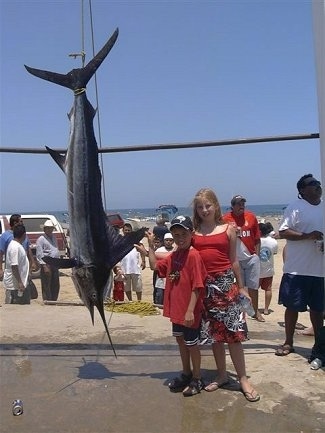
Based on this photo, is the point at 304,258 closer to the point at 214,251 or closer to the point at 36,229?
the point at 214,251

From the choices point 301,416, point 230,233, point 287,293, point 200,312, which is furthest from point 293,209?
point 301,416

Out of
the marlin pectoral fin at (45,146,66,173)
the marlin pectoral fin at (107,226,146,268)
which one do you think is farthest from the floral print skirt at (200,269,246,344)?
the marlin pectoral fin at (45,146,66,173)

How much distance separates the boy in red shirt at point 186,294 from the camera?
3.23 metres

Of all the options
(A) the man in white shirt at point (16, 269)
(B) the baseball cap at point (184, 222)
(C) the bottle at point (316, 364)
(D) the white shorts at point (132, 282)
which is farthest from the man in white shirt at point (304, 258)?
(D) the white shorts at point (132, 282)

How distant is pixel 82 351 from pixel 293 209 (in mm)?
2140

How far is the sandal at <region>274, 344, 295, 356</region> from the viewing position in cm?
408

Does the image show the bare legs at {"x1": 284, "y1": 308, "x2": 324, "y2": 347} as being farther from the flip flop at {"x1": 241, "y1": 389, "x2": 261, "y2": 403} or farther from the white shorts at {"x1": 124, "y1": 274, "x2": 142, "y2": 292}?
the white shorts at {"x1": 124, "y1": 274, "x2": 142, "y2": 292}

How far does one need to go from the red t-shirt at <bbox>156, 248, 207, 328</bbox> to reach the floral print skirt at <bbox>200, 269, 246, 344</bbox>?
0.09m

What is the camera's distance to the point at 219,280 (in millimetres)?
3338

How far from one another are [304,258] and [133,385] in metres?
1.69

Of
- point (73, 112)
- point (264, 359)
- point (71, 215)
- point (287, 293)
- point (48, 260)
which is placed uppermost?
point (73, 112)

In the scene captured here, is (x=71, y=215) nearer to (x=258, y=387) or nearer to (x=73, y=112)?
(x=73, y=112)

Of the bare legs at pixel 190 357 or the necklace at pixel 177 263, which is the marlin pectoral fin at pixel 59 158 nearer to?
the necklace at pixel 177 263

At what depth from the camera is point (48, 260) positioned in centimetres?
312
